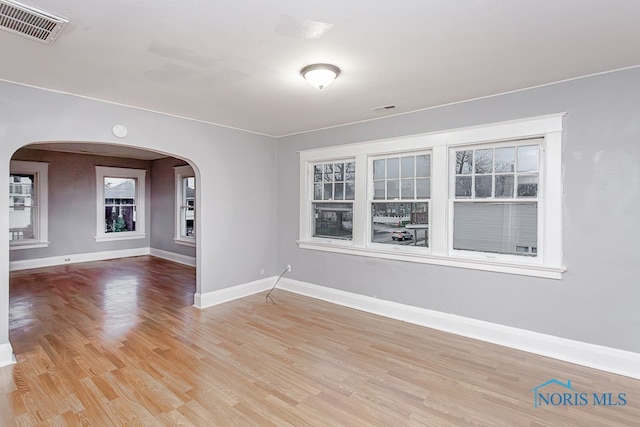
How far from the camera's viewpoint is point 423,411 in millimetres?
2391

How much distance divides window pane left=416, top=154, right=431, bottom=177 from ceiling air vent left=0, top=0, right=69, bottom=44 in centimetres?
361

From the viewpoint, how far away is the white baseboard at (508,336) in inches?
115

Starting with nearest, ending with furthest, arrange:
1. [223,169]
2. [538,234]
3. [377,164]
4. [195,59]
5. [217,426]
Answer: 1. [217,426]
2. [195,59]
3. [538,234]
4. [377,164]
5. [223,169]

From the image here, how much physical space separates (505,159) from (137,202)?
8531mm

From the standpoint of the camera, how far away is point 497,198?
3.63 metres

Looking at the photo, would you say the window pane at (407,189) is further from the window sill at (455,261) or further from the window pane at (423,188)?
the window sill at (455,261)

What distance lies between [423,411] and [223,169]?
155 inches

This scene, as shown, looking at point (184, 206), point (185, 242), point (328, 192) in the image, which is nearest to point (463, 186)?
point (328, 192)

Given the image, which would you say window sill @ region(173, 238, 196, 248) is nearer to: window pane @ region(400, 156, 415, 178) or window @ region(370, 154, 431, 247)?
window @ region(370, 154, 431, 247)

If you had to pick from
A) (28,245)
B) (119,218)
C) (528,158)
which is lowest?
(28,245)

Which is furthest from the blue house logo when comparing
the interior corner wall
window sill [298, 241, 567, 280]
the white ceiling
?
the interior corner wall

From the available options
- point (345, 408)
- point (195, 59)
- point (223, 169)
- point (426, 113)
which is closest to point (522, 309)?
point (345, 408)

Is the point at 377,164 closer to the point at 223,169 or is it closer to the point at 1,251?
the point at 223,169

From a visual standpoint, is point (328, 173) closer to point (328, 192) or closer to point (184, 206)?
point (328, 192)
